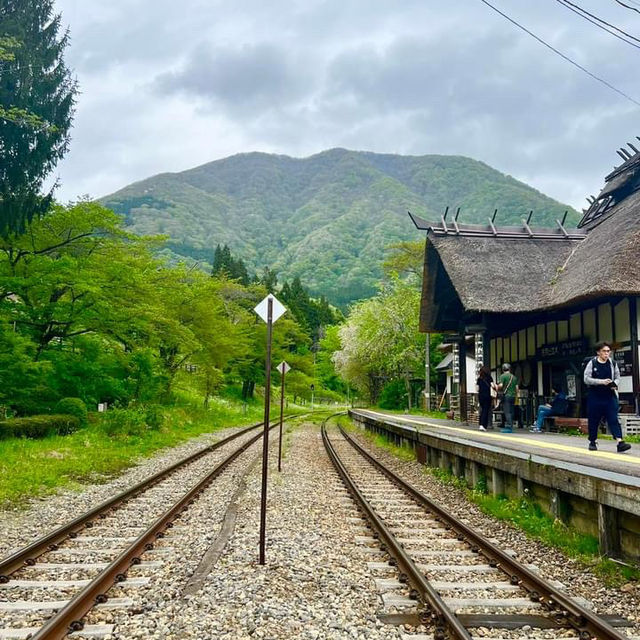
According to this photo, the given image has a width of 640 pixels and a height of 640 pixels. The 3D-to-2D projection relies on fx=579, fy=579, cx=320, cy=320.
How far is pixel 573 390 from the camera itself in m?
17.2

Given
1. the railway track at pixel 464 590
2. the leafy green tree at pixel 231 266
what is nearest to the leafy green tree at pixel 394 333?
the leafy green tree at pixel 231 266

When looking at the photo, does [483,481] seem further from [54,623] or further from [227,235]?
[227,235]

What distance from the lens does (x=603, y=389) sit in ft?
27.5

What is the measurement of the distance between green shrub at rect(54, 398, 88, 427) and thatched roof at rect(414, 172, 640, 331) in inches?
459

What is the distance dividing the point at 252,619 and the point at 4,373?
12.9m

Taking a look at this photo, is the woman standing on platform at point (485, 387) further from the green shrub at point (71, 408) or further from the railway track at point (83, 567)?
the green shrub at point (71, 408)

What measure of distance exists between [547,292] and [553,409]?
349cm

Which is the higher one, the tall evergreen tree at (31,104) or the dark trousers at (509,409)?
the tall evergreen tree at (31,104)

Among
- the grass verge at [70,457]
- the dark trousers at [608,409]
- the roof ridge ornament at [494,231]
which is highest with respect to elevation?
the roof ridge ornament at [494,231]

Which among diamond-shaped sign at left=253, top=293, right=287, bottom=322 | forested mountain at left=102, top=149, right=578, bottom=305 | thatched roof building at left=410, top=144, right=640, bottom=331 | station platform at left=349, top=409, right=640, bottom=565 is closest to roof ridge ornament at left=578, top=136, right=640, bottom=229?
thatched roof building at left=410, top=144, right=640, bottom=331

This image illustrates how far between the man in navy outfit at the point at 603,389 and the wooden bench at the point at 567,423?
5.87 metres

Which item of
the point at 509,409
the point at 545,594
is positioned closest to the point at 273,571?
the point at 545,594

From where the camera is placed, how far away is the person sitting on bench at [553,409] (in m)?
15.7

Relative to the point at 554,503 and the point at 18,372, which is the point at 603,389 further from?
the point at 18,372
